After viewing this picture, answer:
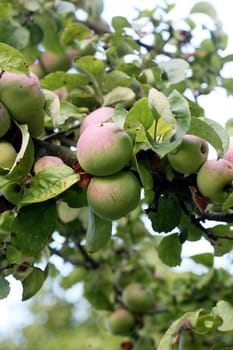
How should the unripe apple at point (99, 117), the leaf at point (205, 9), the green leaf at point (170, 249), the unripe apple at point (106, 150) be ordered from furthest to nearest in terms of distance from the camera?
the leaf at point (205, 9) < the green leaf at point (170, 249) < the unripe apple at point (99, 117) < the unripe apple at point (106, 150)

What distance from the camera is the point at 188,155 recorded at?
765 mm

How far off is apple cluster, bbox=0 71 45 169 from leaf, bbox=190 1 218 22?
0.85 metres

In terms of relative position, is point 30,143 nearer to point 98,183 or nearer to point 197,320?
point 98,183

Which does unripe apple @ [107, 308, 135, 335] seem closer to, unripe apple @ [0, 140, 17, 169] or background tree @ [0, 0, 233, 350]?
background tree @ [0, 0, 233, 350]

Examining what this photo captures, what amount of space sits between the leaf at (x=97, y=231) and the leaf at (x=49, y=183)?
80 mm

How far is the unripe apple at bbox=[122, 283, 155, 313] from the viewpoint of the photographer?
1596 millimetres

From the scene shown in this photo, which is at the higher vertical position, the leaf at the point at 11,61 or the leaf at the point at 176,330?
the leaf at the point at 11,61

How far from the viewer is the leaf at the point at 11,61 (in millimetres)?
748

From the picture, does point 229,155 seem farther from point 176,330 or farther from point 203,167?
point 176,330

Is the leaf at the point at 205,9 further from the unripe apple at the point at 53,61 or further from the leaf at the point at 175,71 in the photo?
the leaf at the point at 175,71

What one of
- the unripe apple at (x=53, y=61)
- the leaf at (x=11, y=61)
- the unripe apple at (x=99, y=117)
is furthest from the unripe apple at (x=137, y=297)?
the leaf at (x=11, y=61)

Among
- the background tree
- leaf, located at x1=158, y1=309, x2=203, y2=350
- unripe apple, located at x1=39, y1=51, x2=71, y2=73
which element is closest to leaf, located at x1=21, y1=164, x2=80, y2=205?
the background tree

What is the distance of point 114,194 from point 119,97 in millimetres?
310

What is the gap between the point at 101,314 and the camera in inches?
65.9
